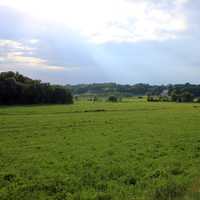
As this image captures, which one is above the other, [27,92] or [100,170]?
[27,92]

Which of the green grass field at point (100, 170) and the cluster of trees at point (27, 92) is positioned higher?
the cluster of trees at point (27, 92)

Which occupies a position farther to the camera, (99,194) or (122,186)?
(122,186)

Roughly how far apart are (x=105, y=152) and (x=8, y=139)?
352 inches

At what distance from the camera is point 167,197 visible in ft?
33.2

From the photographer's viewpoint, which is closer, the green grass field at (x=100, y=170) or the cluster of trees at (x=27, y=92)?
the green grass field at (x=100, y=170)

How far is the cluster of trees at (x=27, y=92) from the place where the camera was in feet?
279

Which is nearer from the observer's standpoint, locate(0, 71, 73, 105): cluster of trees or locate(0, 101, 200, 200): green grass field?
locate(0, 101, 200, 200): green grass field

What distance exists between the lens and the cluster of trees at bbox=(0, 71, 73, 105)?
3352 inches

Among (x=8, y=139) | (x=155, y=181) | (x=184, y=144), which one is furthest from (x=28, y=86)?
(x=155, y=181)

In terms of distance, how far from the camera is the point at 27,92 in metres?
88.8

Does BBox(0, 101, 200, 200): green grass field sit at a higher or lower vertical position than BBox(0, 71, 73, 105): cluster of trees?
lower

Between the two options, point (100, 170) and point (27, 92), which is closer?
point (100, 170)

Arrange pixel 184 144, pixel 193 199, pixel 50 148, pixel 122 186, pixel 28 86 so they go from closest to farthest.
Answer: pixel 193 199 < pixel 122 186 < pixel 50 148 < pixel 184 144 < pixel 28 86

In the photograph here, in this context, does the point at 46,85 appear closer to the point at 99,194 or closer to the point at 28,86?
the point at 28,86
